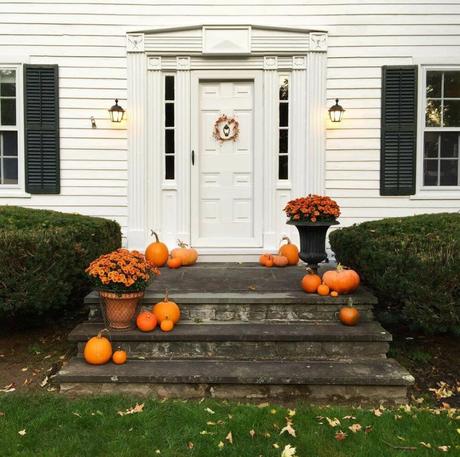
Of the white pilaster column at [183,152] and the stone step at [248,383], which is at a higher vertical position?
the white pilaster column at [183,152]

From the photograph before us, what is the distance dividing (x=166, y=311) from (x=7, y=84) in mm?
4191

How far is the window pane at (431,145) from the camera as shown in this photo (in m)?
6.51

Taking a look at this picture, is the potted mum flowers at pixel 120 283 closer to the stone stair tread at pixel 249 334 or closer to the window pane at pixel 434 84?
the stone stair tread at pixel 249 334

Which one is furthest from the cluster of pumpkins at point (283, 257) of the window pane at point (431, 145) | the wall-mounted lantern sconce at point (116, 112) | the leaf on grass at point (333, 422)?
the leaf on grass at point (333, 422)

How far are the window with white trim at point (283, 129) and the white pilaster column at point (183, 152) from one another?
1.18 m

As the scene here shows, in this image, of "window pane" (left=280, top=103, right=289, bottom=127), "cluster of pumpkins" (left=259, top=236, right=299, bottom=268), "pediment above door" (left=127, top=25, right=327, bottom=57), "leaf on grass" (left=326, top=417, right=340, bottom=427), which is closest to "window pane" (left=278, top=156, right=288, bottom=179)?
"window pane" (left=280, top=103, right=289, bottom=127)

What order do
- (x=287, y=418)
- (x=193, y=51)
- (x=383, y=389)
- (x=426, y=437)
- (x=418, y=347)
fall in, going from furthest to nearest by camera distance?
(x=193, y=51), (x=418, y=347), (x=383, y=389), (x=287, y=418), (x=426, y=437)

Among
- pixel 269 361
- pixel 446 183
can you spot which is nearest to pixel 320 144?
pixel 446 183

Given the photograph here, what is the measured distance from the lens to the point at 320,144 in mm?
6398

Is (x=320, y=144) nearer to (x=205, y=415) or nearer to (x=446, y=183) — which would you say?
(x=446, y=183)

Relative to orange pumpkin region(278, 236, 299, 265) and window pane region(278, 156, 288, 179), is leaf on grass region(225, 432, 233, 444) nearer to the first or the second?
orange pumpkin region(278, 236, 299, 265)

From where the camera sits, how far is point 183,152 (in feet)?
21.3

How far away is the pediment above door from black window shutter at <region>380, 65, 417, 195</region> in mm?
978

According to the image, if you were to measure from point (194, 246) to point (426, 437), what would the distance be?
4.06 meters
